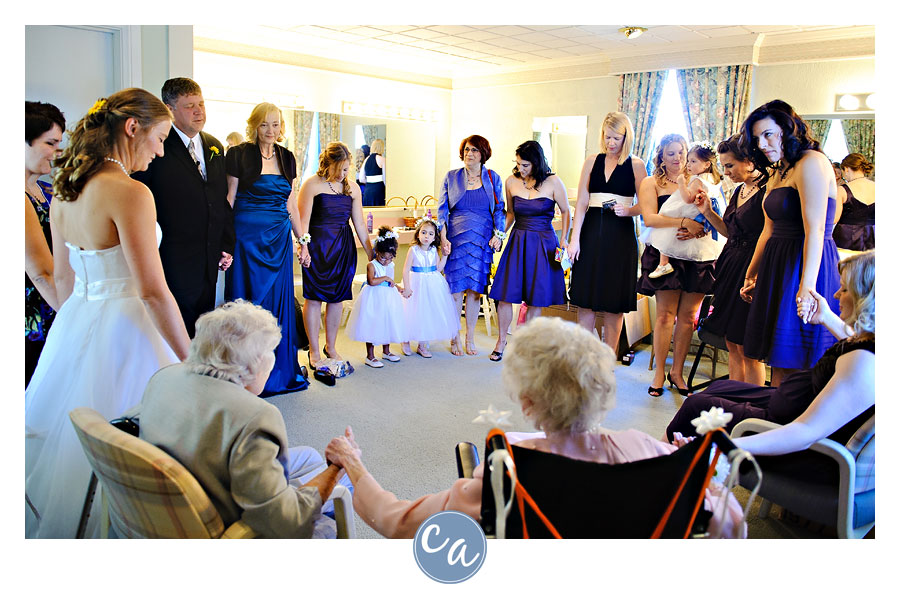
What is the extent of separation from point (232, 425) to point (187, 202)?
1.08 meters

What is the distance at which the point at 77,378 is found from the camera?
1.73 metres

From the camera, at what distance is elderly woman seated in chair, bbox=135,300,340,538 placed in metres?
1.28

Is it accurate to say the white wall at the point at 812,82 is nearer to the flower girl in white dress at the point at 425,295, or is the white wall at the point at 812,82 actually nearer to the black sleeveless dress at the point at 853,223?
the black sleeveless dress at the point at 853,223

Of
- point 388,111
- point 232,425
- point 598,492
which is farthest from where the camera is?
point 388,111

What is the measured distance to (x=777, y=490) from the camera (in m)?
1.75

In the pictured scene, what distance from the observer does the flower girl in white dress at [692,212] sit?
3.36m

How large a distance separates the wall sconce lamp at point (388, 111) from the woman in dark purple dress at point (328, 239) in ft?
8.91

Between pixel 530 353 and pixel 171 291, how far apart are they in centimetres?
122

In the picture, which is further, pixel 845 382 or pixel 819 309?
pixel 819 309

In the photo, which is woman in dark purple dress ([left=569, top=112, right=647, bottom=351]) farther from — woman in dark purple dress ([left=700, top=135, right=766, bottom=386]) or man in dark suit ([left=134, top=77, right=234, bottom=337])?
man in dark suit ([left=134, top=77, right=234, bottom=337])

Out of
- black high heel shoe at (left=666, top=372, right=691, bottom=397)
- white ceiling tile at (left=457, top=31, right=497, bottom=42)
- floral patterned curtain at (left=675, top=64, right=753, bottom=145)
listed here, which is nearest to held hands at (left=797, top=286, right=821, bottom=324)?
black high heel shoe at (left=666, top=372, right=691, bottom=397)

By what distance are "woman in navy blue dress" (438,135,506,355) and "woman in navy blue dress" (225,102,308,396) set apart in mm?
1162

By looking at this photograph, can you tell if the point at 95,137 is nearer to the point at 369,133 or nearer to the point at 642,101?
the point at 642,101

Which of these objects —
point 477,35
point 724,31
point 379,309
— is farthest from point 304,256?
point 724,31
